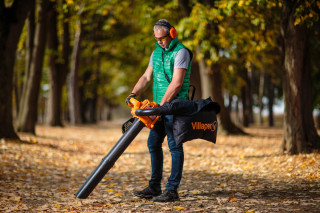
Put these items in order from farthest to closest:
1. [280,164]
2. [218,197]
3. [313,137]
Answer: [313,137] → [280,164] → [218,197]

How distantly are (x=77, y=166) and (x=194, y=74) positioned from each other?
853 cm

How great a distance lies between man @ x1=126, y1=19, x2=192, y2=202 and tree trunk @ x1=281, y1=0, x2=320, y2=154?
3.68 meters

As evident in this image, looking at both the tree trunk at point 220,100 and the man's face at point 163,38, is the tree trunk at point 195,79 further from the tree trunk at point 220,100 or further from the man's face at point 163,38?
the man's face at point 163,38

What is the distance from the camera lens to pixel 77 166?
294 inches

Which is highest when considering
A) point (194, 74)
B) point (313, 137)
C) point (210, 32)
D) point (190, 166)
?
point (210, 32)

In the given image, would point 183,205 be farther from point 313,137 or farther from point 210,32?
point 210,32

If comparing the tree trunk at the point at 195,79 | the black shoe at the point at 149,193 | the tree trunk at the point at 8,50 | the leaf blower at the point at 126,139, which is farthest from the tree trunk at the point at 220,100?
the leaf blower at the point at 126,139

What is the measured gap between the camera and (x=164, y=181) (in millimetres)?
5777

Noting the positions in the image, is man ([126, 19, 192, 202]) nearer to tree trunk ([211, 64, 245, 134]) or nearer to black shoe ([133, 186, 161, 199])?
black shoe ([133, 186, 161, 199])

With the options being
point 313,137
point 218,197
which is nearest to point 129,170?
point 218,197

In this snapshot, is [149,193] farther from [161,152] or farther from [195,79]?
[195,79]

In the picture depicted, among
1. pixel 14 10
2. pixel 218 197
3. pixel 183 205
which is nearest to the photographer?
pixel 183 205

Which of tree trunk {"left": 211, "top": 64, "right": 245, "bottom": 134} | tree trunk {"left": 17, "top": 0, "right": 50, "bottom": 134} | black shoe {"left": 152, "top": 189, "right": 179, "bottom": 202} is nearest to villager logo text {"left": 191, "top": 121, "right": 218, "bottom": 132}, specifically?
black shoe {"left": 152, "top": 189, "right": 179, "bottom": 202}

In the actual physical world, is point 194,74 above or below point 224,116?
above
